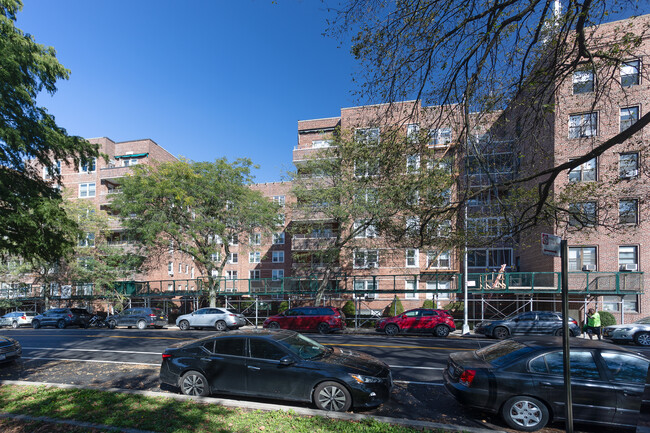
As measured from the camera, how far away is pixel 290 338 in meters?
7.59

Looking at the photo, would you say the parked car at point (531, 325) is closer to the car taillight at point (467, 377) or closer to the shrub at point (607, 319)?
the shrub at point (607, 319)

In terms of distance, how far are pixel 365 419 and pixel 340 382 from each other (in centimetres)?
85

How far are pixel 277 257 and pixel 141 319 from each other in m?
17.5

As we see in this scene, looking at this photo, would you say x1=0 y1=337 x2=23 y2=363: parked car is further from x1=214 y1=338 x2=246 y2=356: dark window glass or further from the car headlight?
the car headlight

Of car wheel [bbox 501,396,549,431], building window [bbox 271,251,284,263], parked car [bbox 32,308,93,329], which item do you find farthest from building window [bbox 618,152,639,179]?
parked car [bbox 32,308,93,329]

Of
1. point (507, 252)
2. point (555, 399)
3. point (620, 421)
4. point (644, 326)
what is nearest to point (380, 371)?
point (555, 399)

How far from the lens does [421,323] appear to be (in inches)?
728

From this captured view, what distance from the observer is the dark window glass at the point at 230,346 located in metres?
7.20

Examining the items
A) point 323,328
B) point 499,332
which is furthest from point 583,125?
Result: point 323,328

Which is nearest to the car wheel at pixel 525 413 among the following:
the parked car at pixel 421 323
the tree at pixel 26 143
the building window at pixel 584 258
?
the tree at pixel 26 143

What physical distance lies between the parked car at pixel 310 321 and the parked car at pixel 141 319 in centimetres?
929

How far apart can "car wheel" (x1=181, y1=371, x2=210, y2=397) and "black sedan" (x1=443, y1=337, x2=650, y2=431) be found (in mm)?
4784

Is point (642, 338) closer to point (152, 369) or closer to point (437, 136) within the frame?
point (437, 136)

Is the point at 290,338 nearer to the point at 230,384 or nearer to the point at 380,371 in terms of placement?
the point at 230,384
